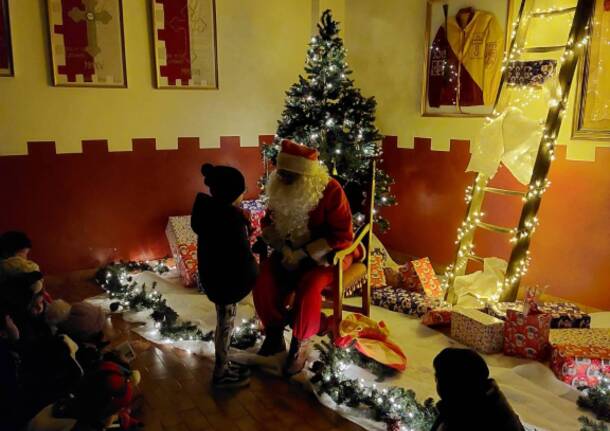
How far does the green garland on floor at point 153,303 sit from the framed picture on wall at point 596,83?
2373 millimetres

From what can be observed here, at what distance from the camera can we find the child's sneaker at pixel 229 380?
2525 mm

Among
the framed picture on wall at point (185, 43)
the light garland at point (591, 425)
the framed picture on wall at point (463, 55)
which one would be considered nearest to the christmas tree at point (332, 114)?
the framed picture on wall at point (463, 55)

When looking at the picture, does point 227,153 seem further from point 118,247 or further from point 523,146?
point 523,146

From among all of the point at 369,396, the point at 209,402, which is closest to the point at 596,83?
the point at 369,396

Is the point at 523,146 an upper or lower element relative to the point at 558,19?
lower

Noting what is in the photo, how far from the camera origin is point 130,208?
4.29 meters

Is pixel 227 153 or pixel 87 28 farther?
pixel 227 153

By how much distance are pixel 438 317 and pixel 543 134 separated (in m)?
1.27

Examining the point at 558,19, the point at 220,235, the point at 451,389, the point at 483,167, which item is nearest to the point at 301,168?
the point at 220,235

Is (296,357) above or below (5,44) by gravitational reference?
below

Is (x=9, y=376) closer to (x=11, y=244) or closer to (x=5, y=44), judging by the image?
(x=11, y=244)

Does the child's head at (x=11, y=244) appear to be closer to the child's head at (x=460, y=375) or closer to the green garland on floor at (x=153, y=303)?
the green garland on floor at (x=153, y=303)

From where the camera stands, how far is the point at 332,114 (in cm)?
371

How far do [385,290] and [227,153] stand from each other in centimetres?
191
